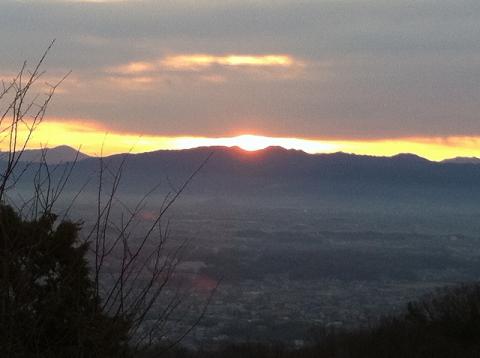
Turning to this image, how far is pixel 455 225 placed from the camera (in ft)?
212

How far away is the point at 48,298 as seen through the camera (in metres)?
4.95

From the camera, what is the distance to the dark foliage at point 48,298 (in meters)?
4.59

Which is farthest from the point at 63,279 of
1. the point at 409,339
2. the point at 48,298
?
the point at 409,339

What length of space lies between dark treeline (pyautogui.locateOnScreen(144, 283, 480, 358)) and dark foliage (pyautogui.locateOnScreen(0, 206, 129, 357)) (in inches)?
258

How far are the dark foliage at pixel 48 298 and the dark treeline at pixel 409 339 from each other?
656 centimetres

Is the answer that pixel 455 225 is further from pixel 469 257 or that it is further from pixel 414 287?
pixel 414 287

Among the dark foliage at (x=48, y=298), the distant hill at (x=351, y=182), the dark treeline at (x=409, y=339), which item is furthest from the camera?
the distant hill at (x=351, y=182)

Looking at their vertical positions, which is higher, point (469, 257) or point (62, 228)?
point (62, 228)

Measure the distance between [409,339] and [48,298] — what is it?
7.88m

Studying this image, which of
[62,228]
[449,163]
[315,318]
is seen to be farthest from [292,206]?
[62,228]

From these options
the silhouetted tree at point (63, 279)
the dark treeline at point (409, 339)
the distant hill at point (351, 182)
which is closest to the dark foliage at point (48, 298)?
the silhouetted tree at point (63, 279)

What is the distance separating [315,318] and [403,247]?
27.1 meters

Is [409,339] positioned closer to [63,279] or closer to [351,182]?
[63,279]

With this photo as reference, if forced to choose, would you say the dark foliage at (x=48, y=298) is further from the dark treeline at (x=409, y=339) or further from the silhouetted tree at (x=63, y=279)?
the dark treeline at (x=409, y=339)
